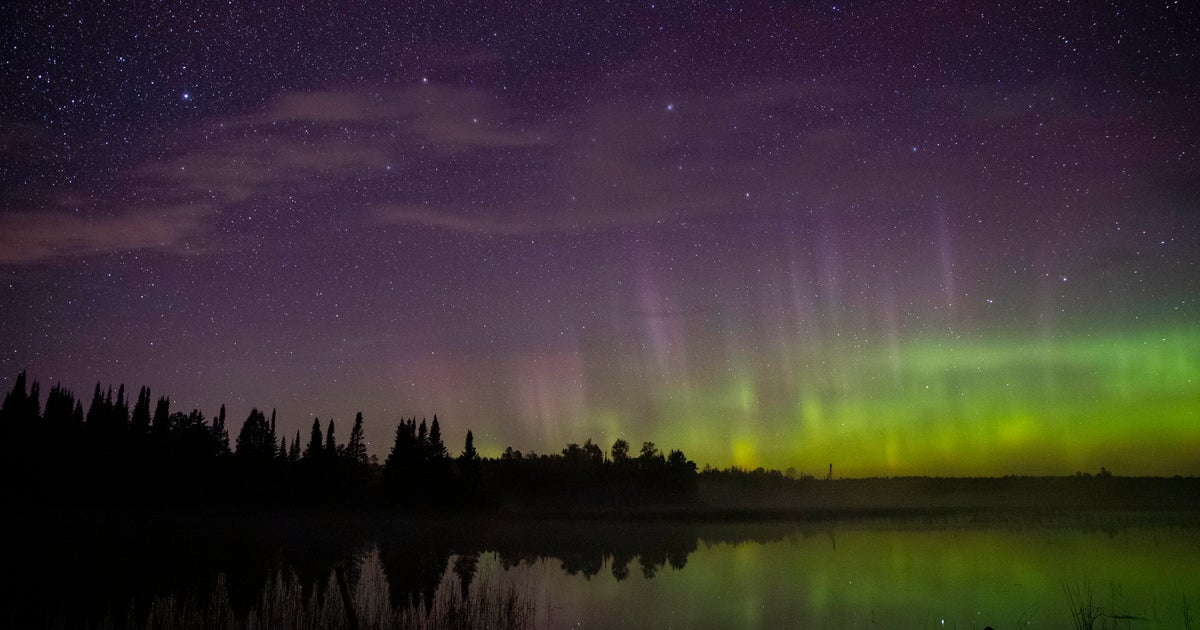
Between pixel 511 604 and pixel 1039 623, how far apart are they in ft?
48.1

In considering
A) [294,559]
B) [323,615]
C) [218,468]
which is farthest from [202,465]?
[323,615]

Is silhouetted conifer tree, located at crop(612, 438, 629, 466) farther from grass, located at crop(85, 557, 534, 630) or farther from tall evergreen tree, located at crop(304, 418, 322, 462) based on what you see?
grass, located at crop(85, 557, 534, 630)

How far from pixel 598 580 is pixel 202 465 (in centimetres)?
6735

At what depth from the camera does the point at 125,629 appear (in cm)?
1622

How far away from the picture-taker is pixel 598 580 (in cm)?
3048

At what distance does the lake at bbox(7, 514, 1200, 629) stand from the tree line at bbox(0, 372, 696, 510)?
24895 millimetres

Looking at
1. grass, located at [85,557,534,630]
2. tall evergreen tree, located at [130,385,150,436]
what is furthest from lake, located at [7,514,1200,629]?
tall evergreen tree, located at [130,385,150,436]

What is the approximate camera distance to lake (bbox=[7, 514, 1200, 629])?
20.2 m

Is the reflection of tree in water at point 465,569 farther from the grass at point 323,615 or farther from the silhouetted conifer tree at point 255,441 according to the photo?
the silhouetted conifer tree at point 255,441

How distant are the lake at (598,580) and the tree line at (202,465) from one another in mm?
24895

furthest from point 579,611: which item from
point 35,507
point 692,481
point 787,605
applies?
point 692,481

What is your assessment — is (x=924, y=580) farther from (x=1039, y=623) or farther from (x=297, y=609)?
(x=297, y=609)

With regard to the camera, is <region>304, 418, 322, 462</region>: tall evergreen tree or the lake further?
<region>304, 418, 322, 462</region>: tall evergreen tree

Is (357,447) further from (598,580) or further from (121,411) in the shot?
(598,580)
